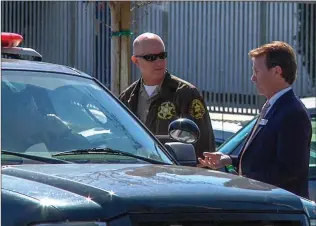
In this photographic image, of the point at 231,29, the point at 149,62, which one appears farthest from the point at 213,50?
the point at 149,62

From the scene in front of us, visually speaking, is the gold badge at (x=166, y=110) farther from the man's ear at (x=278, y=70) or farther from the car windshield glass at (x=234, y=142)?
the man's ear at (x=278, y=70)

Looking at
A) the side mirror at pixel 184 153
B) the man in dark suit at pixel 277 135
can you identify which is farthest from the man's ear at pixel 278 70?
the side mirror at pixel 184 153

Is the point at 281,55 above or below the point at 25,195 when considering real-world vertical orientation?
above

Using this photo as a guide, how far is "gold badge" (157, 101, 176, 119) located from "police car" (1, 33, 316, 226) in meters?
1.25

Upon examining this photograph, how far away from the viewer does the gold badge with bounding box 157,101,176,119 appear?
21.8 ft

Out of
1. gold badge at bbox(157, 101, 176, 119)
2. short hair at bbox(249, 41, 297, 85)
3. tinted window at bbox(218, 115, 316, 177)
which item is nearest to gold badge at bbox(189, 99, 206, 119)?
gold badge at bbox(157, 101, 176, 119)

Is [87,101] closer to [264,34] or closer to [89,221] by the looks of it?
[89,221]

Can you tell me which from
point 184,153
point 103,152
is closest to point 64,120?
point 103,152

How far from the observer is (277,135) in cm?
539

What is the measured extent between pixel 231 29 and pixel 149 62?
40.2 feet

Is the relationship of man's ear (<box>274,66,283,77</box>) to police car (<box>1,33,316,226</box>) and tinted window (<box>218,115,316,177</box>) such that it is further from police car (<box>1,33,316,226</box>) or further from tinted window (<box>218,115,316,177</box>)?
tinted window (<box>218,115,316,177</box>)

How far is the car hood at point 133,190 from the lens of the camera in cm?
355

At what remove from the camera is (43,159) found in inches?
175

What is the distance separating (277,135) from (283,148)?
0.09 metres
